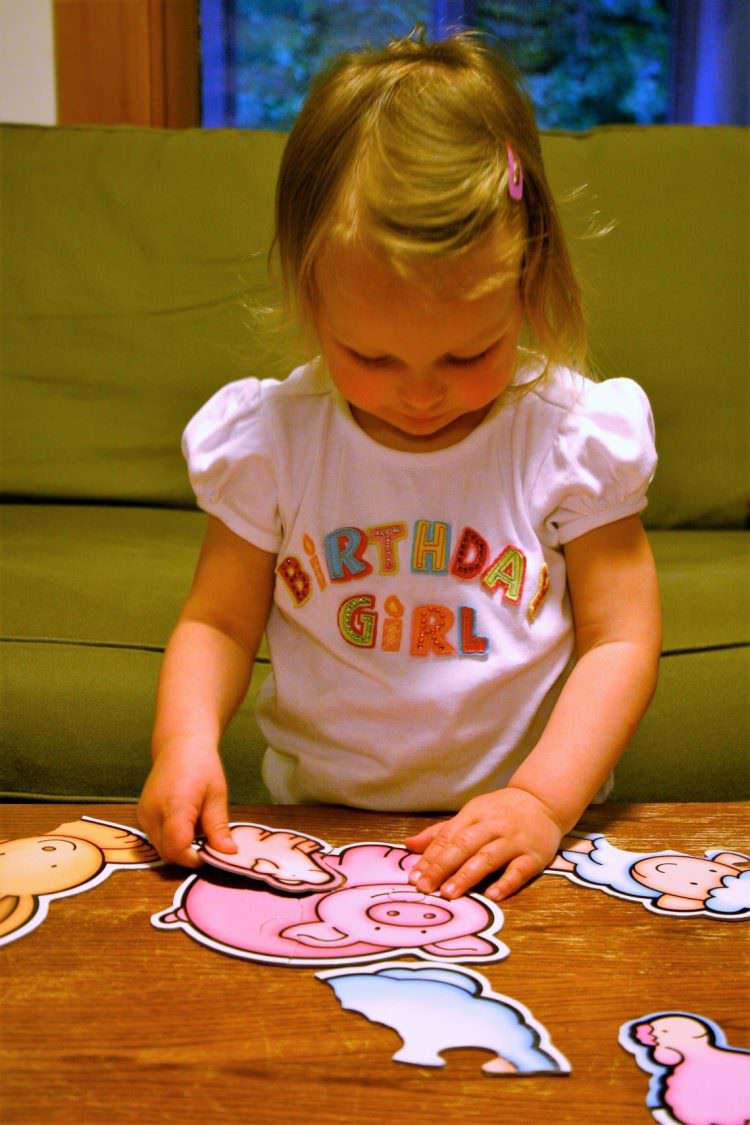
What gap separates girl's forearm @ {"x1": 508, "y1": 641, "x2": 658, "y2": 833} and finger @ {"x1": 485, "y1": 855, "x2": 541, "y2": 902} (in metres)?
0.06

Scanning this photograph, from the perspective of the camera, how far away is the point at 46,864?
673 mm

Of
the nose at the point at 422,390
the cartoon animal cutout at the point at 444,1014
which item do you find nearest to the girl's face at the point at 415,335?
the nose at the point at 422,390

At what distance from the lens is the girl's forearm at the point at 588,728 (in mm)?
745

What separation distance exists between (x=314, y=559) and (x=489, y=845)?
280 millimetres

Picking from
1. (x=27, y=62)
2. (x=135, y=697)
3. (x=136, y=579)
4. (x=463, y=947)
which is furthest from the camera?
(x=27, y=62)

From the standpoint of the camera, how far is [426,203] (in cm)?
72

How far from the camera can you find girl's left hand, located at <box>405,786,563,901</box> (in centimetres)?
66

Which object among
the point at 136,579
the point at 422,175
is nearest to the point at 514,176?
the point at 422,175

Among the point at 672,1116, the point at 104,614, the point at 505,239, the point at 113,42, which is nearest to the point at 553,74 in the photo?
the point at 113,42

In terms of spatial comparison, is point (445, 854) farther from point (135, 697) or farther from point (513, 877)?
point (135, 697)

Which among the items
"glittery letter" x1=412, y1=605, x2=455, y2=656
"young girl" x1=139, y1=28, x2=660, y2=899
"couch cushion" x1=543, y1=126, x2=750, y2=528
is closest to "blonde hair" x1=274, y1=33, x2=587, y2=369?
"young girl" x1=139, y1=28, x2=660, y2=899

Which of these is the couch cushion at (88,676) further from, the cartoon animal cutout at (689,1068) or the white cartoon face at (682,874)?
the cartoon animal cutout at (689,1068)

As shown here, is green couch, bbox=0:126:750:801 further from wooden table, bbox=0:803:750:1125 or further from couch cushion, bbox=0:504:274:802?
wooden table, bbox=0:803:750:1125

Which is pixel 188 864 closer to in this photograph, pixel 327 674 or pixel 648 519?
pixel 327 674
